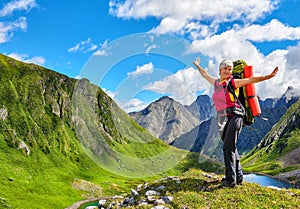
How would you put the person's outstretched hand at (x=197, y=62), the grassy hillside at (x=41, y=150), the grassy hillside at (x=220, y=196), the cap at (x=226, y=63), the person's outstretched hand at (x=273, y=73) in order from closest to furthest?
the person's outstretched hand at (x=197, y=62)
the person's outstretched hand at (x=273, y=73)
the cap at (x=226, y=63)
the grassy hillside at (x=220, y=196)
the grassy hillside at (x=41, y=150)

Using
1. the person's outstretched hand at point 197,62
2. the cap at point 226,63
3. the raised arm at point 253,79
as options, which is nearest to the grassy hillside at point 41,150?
the cap at point 226,63

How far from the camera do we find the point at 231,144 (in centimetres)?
1181

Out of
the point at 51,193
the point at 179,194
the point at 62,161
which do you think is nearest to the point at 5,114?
the point at 62,161

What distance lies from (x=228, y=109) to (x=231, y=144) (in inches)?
61.8

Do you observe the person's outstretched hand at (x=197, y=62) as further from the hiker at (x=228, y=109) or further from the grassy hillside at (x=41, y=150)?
the grassy hillside at (x=41, y=150)

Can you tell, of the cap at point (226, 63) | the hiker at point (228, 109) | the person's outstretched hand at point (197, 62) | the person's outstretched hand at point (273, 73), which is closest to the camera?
the person's outstretched hand at point (197, 62)

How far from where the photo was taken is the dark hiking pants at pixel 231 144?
11.5 m

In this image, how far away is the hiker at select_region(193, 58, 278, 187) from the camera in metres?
10.7

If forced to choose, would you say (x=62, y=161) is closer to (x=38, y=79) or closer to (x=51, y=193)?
(x=51, y=193)

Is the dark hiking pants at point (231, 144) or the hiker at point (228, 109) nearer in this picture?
the hiker at point (228, 109)

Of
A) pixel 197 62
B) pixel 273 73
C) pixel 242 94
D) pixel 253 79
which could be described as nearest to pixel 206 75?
pixel 197 62

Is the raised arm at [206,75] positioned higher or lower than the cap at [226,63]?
lower

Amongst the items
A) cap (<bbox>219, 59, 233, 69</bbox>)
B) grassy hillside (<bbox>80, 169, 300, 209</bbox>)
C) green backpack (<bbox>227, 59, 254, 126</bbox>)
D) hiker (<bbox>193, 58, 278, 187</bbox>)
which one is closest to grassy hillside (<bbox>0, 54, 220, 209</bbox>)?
grassy hillside (<bbox>80, 169, 300, 209</bbox>)

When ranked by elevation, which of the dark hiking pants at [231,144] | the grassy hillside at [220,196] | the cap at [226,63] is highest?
the cap at [226,63]
